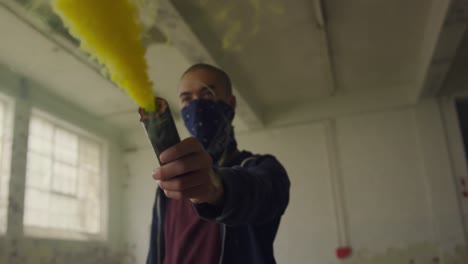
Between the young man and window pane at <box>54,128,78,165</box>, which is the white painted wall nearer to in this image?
window pane at <box>54,128,78,165</box>

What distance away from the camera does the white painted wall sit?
11.8 ft

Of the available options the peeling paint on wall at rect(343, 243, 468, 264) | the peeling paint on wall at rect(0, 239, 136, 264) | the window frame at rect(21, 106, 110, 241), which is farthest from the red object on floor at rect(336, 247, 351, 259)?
the window frame at rect(21, 106, 110, 241)

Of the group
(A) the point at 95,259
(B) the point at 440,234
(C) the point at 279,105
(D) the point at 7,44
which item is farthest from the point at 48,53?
(B) the point at 440,234

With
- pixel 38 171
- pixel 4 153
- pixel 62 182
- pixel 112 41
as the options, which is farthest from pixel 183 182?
pixel 62 182

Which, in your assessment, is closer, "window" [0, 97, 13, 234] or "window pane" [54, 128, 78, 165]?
"window" [0, 97, 13, 234]

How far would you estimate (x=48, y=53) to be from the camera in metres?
2.89

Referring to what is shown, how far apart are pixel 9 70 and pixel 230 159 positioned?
99.9 inches

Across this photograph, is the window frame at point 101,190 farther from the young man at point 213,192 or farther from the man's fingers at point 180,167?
the man's fingers at point 180,167

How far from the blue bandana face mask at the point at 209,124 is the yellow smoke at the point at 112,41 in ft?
1.75

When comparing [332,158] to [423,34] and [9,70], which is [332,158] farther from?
[9,70]

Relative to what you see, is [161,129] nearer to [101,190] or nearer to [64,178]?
[64,178]

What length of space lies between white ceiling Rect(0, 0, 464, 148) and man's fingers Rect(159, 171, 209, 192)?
1.74 metres

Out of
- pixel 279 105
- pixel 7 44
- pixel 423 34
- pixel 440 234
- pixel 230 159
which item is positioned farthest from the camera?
pixel 279 105

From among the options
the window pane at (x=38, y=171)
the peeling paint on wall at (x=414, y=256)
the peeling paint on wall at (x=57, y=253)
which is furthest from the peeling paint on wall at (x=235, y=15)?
the peeling paint on wall at (x=414, y=256)
